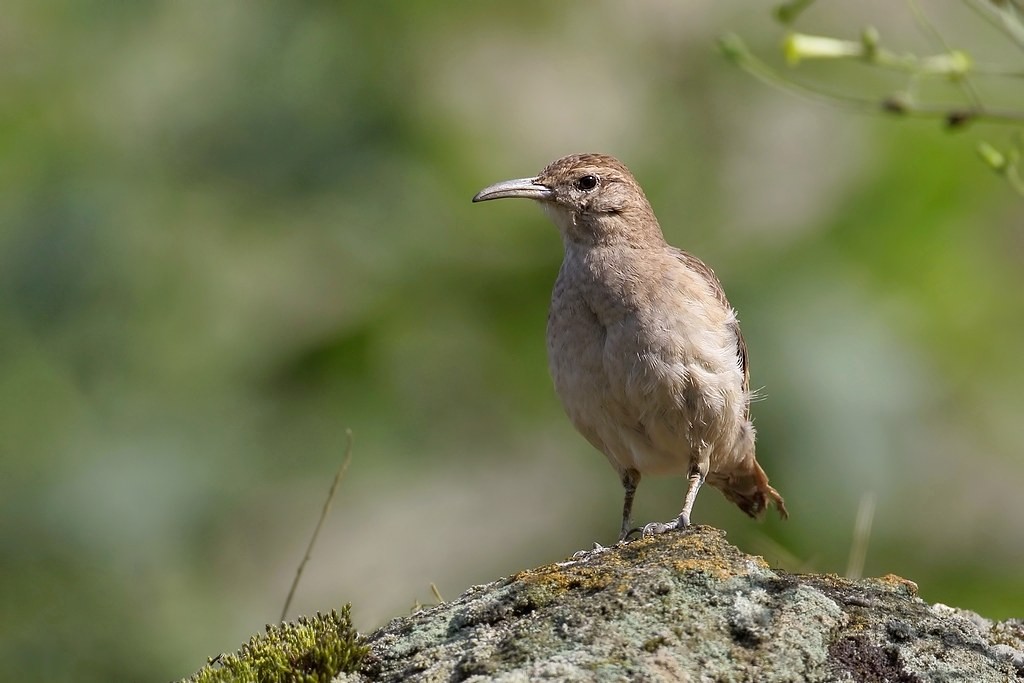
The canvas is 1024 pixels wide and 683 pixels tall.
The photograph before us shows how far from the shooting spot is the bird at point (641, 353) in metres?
5.39

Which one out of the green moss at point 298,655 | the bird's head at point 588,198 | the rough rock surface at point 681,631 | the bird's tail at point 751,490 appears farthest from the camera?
the bird's tail at point 751,490

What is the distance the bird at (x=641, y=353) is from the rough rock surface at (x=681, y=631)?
115 centimetres

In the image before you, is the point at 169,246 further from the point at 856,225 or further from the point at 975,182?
the point at 975,182

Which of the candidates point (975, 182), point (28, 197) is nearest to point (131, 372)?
point (28, 197)

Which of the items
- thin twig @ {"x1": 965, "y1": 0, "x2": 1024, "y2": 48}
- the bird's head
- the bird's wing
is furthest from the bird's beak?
thin twig @ {"x1": 965, "y1": 0, "x2": 1024, "y2": 48}

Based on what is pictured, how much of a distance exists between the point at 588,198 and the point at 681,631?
3188 mm

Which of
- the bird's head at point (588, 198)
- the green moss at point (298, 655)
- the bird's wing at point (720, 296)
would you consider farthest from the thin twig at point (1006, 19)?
the bird's head at point (588, 198)

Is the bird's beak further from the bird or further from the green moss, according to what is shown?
the green moss

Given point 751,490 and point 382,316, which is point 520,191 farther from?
point 382,316

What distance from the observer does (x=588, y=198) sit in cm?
630

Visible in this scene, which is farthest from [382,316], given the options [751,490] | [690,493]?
[690,493]

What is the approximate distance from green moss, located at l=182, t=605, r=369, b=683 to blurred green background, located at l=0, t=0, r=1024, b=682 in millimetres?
4909

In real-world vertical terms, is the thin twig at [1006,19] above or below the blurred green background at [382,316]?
below

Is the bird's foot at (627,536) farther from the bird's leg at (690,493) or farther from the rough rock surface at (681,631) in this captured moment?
the rough rock surface at (681,631)
